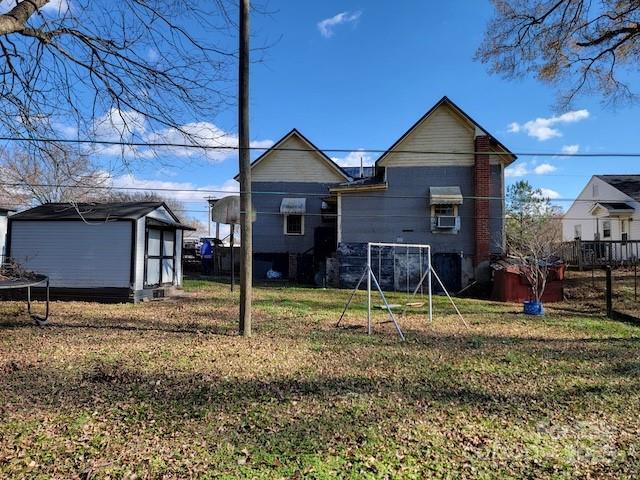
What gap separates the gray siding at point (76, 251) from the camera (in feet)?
41.0

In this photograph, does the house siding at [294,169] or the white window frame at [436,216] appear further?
the house siding at [294,169]

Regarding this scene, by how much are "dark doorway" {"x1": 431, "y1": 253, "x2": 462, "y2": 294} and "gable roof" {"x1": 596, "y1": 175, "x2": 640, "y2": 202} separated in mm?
14138

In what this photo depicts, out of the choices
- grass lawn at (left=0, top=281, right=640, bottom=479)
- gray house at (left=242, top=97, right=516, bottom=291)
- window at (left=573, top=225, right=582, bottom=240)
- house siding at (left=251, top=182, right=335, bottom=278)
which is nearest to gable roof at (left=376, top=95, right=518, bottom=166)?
gray house at (left=242, top=97, right=516, bottom=291)

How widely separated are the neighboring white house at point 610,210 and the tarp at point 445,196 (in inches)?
320

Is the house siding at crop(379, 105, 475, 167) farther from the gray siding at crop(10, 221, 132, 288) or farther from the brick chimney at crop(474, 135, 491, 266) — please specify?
the gray siding at crop(10, 221, 132, 288)

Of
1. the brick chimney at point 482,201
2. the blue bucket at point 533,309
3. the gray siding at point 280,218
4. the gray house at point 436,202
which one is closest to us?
the blue bucket at point 533,309

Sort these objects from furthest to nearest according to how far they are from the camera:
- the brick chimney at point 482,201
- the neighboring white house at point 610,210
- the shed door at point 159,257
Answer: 1. the neighboring white house at point 610,210
2. the brick chimney at point 482,201
3. the shed door at point 159,257

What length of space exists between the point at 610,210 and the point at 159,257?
24.8m

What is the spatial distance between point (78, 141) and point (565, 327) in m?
10.4

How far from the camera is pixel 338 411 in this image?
4.26 m

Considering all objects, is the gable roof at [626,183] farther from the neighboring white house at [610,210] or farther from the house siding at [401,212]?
the house siding at [401,212]

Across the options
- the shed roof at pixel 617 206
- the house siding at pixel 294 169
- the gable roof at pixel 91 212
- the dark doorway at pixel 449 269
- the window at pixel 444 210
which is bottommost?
the dark doorway at pixel 449 269

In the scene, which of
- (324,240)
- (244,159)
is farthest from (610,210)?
Answer: (244,159)

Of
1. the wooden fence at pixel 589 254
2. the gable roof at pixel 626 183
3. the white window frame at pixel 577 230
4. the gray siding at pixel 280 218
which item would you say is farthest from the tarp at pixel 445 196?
the white window frame at pixel 577 230
